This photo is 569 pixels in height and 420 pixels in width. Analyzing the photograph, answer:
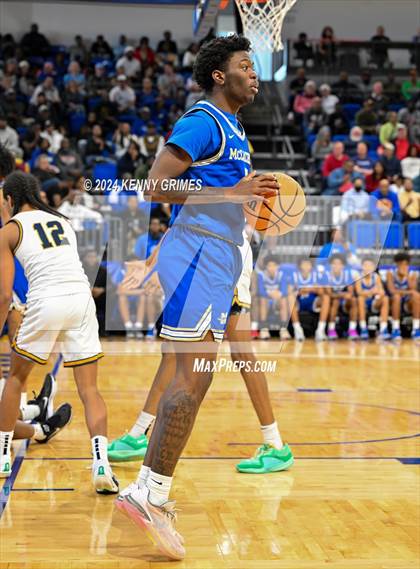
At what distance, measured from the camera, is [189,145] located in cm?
316

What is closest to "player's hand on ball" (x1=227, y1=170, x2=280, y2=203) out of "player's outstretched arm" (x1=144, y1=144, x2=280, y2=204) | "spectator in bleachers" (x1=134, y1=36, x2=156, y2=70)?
"player's outstretched arm" (x1=144, y1=144, x2=280, y2=204)

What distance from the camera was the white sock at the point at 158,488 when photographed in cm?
327

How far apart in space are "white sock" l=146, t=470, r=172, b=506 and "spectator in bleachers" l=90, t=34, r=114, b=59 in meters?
16.6

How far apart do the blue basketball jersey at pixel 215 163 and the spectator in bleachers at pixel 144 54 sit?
15.9m

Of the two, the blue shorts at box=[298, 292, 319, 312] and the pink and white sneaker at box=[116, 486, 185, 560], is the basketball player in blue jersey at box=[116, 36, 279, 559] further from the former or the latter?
the blue shorts at box=[298, 292, 319, 312]

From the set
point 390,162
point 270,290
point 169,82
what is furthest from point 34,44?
point 270,290

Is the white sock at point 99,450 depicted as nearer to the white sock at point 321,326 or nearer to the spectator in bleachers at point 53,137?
the white sock at point 321,326

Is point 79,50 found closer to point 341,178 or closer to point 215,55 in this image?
point 341,178

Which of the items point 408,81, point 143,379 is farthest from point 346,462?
point 408,81

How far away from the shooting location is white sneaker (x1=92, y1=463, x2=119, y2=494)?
4.09 metres

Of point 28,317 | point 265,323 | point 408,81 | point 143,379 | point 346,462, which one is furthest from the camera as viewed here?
point 408,81

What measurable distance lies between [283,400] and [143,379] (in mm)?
1632

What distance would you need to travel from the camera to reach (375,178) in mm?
14234

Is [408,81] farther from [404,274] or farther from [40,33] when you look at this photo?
Result: [40,33]
